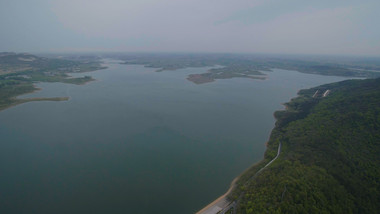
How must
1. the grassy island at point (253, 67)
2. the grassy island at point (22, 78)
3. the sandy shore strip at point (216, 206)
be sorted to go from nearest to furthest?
the sandy shore strip at point (216, 206), the grassy island at point (22, 78), the grassy island at point (253, 67)

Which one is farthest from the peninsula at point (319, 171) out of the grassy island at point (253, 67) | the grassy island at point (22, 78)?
the grassy island at point (253, 67)

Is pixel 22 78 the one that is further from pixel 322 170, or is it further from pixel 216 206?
pixel 322 170

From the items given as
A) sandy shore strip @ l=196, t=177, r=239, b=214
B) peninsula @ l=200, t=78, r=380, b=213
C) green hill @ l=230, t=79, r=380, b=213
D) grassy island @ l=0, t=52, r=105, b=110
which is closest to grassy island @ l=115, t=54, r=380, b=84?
grassy island @ l=0, t=52, r=105, b=110

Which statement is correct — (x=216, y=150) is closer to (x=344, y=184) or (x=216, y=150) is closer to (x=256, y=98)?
(x=344, y=184)

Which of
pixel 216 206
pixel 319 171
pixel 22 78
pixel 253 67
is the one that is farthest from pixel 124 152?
pixel 253 67

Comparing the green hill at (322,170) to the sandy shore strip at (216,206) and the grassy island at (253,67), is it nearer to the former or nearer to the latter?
Answer: the sandy shore strip at (216,206)

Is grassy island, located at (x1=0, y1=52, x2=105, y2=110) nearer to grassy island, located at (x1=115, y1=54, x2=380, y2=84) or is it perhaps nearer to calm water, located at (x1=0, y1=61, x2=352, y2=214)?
calm water, located at (x1=0, y1=61, x2=352, y2=214)
